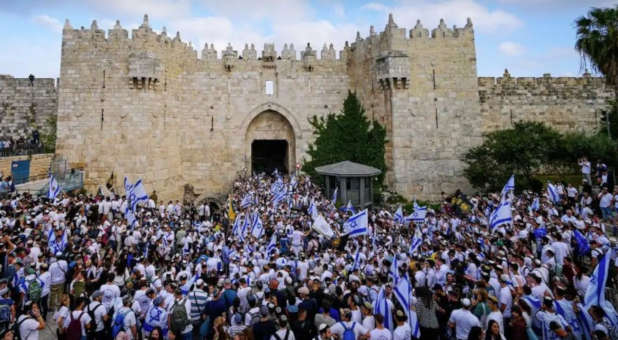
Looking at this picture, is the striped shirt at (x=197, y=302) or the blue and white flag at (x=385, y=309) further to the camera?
the striped shirt at (x=197, y=302)

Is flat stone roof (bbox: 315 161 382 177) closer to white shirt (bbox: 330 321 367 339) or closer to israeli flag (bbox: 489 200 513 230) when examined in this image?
israeli flag (bbox: 489 200 513 230)

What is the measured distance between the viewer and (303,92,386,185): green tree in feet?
64.2

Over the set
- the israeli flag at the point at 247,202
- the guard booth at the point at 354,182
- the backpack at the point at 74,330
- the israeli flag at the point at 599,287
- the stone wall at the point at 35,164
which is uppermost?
the stone wall at the point at 35,164

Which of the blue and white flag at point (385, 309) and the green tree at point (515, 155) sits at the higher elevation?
the green tree at point (515, 155)

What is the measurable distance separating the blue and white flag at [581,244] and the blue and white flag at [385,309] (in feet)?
17.3

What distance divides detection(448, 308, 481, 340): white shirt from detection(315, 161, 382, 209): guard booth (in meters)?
11.2

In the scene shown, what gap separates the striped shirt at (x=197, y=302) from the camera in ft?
19.5

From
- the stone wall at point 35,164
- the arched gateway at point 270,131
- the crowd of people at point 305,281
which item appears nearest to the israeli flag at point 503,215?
the crowd of people at point 305,281

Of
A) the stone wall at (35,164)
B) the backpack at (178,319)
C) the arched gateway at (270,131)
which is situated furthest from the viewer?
the arched gateway at (270,131)

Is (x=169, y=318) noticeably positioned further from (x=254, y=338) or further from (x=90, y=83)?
(x=90, y=83)

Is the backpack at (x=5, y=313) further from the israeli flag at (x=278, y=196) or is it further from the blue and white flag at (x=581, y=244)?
the blue and white flag at (x=581, y=244)

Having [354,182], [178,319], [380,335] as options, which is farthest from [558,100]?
[178,319]

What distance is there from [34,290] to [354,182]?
1240cm

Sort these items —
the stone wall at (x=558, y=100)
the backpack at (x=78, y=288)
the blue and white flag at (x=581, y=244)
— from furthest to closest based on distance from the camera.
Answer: the stone wall at (x=558, y=100), the blue and white flag at (x=581, y=244), the backpack at (x=78, y=288)
